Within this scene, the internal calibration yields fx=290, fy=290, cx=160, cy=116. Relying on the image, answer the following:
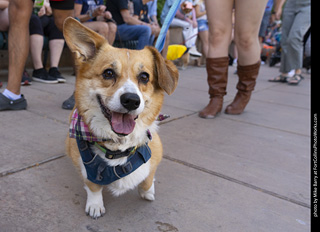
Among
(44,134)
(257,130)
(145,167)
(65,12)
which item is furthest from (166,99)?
(145,167)

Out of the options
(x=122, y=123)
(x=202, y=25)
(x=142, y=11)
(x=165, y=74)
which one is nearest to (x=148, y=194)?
(x=122, y=123)

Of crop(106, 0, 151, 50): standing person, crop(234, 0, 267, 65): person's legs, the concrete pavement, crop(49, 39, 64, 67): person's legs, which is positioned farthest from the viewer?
crop(106, 0, 151, 50): standing person

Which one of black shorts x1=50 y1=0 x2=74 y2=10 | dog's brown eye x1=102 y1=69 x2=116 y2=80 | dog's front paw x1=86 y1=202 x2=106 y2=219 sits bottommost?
dog's front paw x1=86 y1=202 x2=106 y2=219

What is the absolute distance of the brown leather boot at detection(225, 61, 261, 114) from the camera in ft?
13.6

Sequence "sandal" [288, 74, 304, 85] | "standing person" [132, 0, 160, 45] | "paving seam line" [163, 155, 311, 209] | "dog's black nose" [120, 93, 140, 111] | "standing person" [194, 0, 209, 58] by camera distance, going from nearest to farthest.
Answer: "dog's black nose" [120, 93, 140, 111]
"paving seam line" [163, 155, 311, 209]
"standing person" [132, 0, 160, 45]
"sandal" [288, 74, 304, 85]
"standing person" [194, 0, 209, 58]

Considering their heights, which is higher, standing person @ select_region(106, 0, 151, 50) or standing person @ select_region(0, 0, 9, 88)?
standing person @ select_region(0, 0, 9, 88)

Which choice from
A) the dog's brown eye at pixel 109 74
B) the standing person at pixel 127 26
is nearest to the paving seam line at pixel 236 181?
the dog's brown eye at pixel 109 74

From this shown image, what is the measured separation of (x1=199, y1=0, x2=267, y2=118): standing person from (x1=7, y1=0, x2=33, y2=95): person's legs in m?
2.21

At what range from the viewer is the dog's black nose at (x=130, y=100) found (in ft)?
5.40

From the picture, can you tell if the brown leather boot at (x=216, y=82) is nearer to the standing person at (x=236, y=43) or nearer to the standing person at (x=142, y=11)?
the standing person at (x=236, y=43)

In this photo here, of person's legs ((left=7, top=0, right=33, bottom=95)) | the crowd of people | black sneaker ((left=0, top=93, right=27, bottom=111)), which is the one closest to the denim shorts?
the crowd of people

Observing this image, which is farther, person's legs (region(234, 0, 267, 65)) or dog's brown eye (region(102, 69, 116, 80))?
person's legs (region(234, 0, 267, 65))

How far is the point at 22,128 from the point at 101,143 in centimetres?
152

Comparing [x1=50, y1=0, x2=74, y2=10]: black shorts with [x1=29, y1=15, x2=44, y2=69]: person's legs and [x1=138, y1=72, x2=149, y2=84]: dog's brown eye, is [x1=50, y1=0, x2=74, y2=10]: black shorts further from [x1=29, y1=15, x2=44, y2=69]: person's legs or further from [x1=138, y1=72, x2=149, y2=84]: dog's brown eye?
[x1=138, y1=72, x2=149, y2=84]: dog's brown eye
